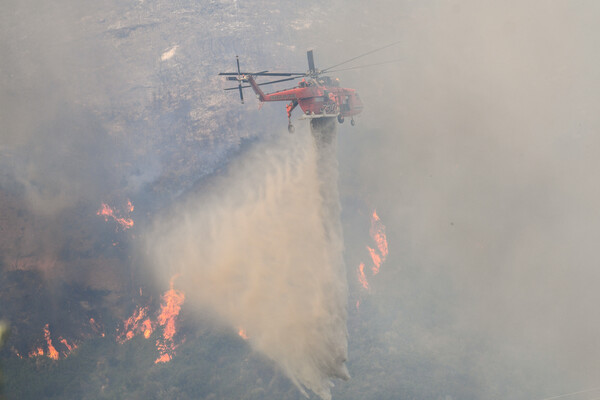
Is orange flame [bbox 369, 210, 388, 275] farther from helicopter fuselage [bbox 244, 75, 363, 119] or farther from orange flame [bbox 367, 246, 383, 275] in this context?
helicopter fuselage [bbox 244, 75, 363, 119]

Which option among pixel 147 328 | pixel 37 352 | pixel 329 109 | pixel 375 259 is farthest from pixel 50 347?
pixel 375 259

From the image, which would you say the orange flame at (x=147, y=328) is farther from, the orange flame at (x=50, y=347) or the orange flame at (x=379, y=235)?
the orange flame at (x=379, y=235)

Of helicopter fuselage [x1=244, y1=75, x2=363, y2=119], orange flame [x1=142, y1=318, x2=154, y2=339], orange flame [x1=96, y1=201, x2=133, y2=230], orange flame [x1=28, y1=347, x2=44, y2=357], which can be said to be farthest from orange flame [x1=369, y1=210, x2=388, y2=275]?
orange flame [x1=28, y1=347, x2=44, y2=357]

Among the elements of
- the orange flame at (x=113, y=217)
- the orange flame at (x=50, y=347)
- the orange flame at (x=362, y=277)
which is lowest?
the orange flame at (x=362, y=277)

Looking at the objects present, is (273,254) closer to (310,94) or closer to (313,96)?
(313,96)

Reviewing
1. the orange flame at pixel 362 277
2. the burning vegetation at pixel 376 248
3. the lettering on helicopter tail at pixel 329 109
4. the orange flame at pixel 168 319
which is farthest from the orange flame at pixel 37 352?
the lettering on helicopter tail at pixel 329 109

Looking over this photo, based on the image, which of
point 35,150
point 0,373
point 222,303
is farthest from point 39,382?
point 35,150

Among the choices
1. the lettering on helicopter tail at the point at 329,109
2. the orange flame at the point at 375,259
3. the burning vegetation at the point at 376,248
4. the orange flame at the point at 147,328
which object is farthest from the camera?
the orange flame at the point at 375,259
